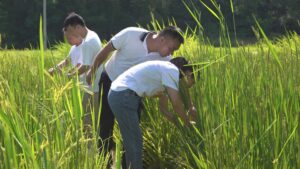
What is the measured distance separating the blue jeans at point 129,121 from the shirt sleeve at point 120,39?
55 centimetres

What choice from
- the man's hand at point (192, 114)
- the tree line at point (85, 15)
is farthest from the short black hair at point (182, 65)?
the tree line at point (85, 15)

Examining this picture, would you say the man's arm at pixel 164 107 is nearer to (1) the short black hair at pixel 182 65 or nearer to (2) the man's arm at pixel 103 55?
(1) the short black hair at pixel 182 65

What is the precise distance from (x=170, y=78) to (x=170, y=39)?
443 mm

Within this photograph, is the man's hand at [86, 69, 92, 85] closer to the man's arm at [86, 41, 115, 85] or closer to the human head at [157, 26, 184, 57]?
the man's arm at [86, 41, 115, 85]

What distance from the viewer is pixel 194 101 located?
3059 mm

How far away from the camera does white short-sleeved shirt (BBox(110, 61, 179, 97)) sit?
2920 millimetres

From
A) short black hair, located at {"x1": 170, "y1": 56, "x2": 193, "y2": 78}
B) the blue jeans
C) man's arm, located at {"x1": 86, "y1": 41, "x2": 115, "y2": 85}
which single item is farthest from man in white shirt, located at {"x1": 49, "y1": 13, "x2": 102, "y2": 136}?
short black hair, located at {"x1": 170, "y1": 56, "x2": 193, "y2": 78}

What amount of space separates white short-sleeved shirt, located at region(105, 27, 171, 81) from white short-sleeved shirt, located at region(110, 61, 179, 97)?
43 cm

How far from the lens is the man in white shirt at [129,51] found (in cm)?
332

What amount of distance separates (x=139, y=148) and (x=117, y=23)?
1464 inches

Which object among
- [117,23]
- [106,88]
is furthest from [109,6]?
[106,88]

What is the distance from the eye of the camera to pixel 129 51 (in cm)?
367

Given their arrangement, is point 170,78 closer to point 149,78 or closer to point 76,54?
point 149,78

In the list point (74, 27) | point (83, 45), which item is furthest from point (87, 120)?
point (74, 27)
